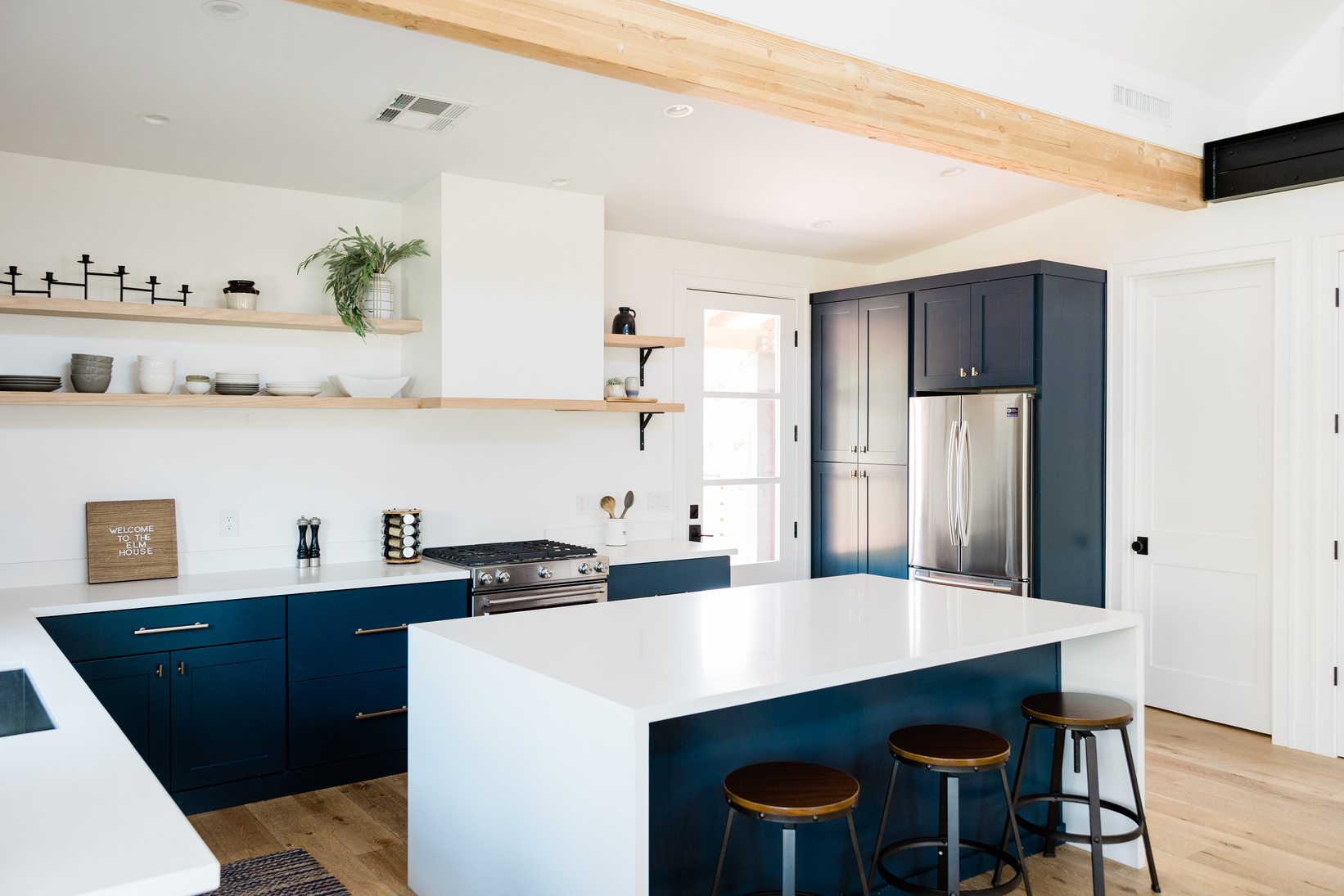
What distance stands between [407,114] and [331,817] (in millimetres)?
2525

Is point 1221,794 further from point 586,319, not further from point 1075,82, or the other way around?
point 586,319

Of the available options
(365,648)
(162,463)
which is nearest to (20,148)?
(162,463)

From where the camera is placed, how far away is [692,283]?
5277mm

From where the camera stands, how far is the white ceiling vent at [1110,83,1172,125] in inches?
153

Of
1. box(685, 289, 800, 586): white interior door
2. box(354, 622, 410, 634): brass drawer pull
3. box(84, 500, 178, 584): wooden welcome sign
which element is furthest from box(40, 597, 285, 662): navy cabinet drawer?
box(685, 289, 800, 586): white interior door

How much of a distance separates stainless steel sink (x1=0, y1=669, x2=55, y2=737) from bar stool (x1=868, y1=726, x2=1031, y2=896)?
1.93 meters

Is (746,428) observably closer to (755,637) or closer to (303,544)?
(303,544)

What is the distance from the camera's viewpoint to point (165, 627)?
3287mm

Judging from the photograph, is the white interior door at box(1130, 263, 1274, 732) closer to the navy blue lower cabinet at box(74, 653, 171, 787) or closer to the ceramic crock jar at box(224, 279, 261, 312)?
the ceramic crock jar at box(224, 279, 261, 312)

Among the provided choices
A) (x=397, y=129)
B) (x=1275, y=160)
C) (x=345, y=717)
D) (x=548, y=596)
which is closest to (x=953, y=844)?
(x=548, y=596)

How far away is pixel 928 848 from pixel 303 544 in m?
2.76

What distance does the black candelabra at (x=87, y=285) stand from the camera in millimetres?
3443

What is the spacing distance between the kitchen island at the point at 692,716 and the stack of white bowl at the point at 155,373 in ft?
5.63

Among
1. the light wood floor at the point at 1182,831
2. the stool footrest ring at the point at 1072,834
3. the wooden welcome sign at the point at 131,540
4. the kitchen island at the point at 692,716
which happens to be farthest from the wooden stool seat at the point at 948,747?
the wooden welcome sign at the point at 131,540
